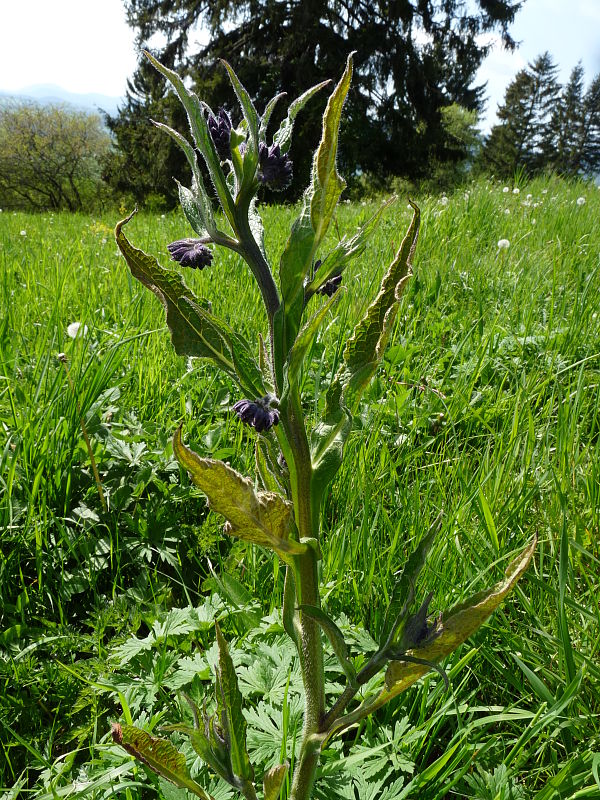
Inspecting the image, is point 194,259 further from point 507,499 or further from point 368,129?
point 368,129

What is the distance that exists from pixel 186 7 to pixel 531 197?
909 inches

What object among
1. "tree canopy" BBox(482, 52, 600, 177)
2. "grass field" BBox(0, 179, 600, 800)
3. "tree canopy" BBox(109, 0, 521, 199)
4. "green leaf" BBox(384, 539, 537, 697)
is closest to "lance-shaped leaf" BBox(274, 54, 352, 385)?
"grass field" BBox(0, 179, 600, 800)

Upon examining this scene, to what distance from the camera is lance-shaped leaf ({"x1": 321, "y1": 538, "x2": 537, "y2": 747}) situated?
2.43 ft

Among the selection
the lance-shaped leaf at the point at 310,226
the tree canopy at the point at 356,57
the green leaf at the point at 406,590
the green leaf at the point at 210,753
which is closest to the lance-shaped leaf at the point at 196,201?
the lance-shaped leaf at the point at 310,226

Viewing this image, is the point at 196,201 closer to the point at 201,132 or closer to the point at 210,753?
the point at 201,132

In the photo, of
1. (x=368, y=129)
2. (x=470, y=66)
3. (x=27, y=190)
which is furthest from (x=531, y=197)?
(x=27, y=190)

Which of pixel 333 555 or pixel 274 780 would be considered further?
pixel 333 555

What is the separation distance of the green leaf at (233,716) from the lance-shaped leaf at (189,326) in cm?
38

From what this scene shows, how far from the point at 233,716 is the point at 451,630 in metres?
0.36

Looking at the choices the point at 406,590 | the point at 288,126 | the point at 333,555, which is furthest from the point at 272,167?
the point at 333,555

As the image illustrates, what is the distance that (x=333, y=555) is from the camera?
1.63 m

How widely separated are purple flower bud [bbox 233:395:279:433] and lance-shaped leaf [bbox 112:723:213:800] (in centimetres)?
45

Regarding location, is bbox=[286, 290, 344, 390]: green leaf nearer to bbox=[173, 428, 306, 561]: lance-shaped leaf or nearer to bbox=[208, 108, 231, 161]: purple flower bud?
bbox=[173, 428, 306, 561]: lance-shaped leaf

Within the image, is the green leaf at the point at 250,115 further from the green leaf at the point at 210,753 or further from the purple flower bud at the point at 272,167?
the green leaf at the point at 210,753
